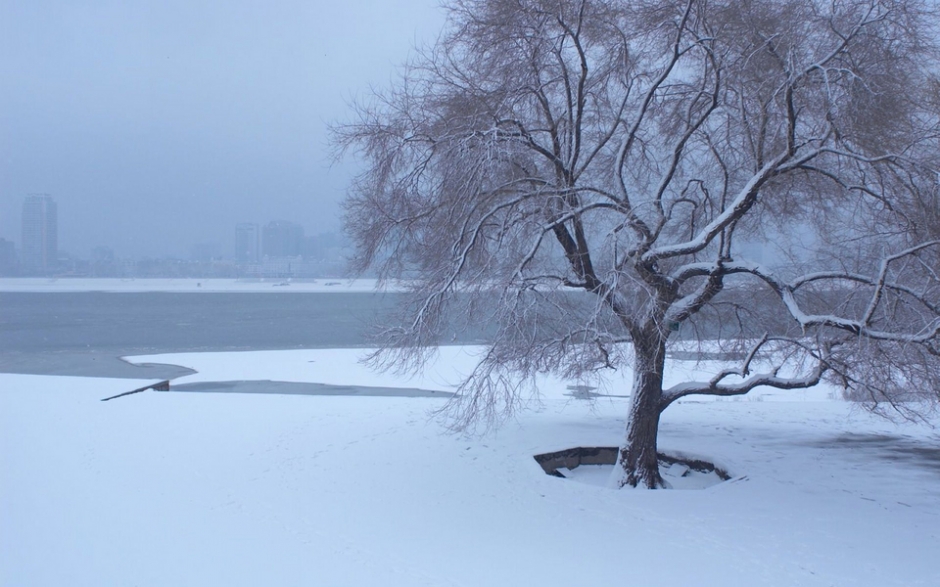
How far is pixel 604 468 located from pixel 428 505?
368 centimetres

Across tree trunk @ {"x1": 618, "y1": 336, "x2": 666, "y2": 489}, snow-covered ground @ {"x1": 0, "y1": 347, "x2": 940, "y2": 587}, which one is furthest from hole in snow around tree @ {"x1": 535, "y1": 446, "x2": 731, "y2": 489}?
tree trunk @ {"x1": 618, "y1": 336, "x2": 666, "y2": 489}

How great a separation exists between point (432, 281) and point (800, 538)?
495 cm

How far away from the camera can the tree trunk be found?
31.5ft

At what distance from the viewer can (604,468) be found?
445 inches

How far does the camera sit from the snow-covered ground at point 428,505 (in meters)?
6.73

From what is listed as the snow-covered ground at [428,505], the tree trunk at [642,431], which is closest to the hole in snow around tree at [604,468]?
the snow-covered ground at [428,505]

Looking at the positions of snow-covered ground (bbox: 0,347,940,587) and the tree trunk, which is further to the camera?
the tree trunk

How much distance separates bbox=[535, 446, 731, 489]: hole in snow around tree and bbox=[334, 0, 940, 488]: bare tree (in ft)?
3.38

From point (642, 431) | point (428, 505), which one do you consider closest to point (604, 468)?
point (642, 431)

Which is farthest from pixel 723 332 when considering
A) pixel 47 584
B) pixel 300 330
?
pixel 300 330

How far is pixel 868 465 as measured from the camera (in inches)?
419

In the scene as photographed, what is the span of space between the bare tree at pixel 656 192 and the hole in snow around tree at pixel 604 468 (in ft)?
3.38

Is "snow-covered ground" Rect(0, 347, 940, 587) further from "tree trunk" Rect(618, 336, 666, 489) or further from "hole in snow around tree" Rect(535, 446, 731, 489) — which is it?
"tree trunk" Rect(618, 336, 666, 489)

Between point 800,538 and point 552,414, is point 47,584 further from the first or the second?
point 552,414
